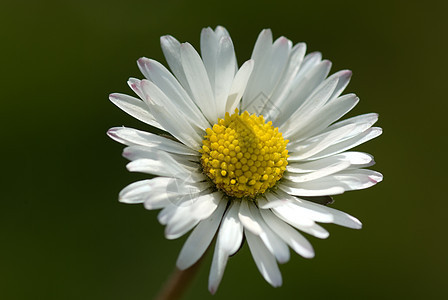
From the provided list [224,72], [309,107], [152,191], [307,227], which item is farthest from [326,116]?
[152,191]

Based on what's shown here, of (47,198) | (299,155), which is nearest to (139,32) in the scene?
(47,198)

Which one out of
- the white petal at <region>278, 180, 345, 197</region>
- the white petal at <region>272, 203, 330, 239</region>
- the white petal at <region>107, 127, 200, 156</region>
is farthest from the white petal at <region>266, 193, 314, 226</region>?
the white petal at <region>107, 127, 200, 156</region>

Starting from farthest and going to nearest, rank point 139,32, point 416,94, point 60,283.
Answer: point 416,94
point 139,32
point 60,283

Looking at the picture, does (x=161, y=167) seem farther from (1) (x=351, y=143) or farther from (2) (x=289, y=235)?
(1) (x=351, y=143)

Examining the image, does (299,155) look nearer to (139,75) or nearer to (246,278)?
(246,278)

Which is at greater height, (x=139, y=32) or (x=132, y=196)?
(x=139, y=32)

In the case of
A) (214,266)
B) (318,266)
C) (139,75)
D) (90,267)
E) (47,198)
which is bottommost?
(318,266)
